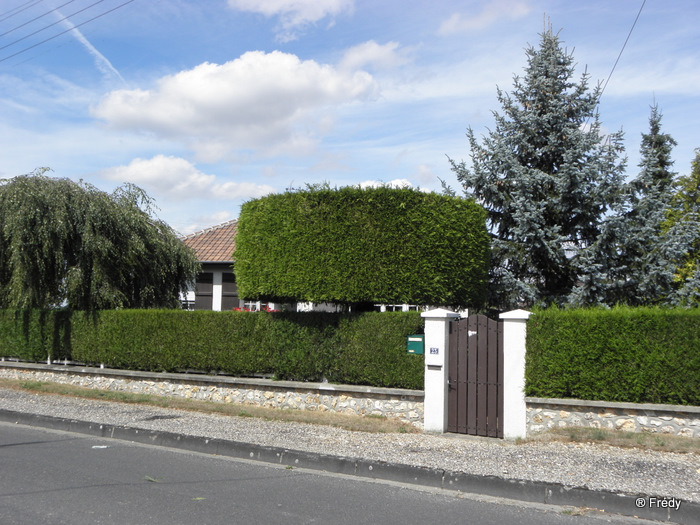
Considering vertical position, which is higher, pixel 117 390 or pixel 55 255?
pixel 55 255

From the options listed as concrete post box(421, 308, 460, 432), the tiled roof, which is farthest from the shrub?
the tiled roof

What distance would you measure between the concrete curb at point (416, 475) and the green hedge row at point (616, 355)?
3131 millimetres

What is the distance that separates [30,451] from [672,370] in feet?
30.3

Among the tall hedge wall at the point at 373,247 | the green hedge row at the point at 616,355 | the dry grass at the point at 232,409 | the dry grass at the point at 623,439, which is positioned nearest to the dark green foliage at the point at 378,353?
the tall hedge wall at the point at 373,247

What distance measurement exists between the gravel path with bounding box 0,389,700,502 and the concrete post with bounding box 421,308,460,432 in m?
0.30

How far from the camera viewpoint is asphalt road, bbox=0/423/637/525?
5.32 m

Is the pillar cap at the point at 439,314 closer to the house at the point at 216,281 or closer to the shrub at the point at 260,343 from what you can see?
the shrub at the point at 260,343

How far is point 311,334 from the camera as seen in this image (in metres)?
Answer: 11.4

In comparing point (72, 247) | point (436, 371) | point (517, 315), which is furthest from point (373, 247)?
point (72, 247)

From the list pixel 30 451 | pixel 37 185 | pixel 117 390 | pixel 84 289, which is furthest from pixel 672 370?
pixel 37 185

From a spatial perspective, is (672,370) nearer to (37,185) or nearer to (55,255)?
(55,255)

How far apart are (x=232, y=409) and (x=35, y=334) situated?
312 inches

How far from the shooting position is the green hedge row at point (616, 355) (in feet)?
28.6

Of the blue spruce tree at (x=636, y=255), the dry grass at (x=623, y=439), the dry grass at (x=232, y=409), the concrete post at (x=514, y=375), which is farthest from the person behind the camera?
the blue spruce tree at (x=636, y=255)
